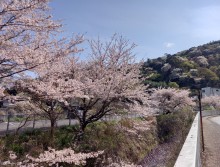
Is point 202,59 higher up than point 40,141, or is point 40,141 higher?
point 202,59

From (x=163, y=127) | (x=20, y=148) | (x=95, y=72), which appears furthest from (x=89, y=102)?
(x=163, y=127)

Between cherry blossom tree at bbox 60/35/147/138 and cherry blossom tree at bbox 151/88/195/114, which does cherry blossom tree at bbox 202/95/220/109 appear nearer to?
cherry blossom tree at bbox 151/88/195/114

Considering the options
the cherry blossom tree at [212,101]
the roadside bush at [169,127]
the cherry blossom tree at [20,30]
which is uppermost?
the cherry blossom tree at [20,30]

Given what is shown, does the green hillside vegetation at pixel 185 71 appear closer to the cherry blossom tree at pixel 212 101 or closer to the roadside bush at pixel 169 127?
the cherry blossom tree at pixel 212 101

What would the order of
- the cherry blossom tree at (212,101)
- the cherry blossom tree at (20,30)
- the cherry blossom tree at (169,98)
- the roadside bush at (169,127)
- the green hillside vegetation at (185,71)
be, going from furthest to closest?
1. the green hillside vegetation at (185,71)
2. the cherry blossom tree at (212,101)
3. the cherry blossom tree at (169,98)
4. the roadside bush at (169,127)
5. the cherry blossom tree at (20,30)

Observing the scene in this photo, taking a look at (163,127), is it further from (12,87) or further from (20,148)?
(12,87)

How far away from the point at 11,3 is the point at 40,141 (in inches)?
251

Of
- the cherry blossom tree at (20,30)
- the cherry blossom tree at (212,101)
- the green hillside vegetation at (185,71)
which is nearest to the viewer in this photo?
the cherry blossom tree at (20,30)

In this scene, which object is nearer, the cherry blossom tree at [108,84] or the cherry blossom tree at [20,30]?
the cherry blossom tree at [20,30]

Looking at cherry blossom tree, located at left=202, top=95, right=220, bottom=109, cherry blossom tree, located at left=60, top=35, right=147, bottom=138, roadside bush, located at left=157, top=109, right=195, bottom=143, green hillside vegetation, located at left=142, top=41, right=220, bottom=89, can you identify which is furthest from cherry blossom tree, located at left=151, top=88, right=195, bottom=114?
green hillside vegetation, located at left=142, top=41, right=220, bottom=89

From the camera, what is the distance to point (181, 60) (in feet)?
346

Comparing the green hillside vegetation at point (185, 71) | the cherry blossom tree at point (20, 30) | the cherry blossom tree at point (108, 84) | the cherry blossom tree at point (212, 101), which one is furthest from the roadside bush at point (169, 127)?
the green hillside vegetation at point (185, 71)

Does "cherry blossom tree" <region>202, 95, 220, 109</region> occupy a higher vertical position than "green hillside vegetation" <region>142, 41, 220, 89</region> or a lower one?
lower

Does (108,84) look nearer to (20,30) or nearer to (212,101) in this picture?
(20,30)
